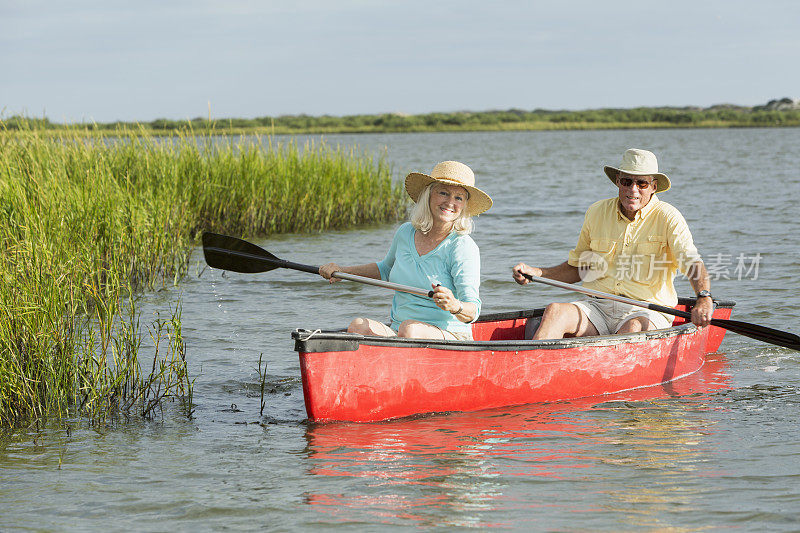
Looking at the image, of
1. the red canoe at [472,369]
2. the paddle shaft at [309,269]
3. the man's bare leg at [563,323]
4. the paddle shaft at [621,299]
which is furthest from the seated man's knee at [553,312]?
the paddle shaft at [309,269]

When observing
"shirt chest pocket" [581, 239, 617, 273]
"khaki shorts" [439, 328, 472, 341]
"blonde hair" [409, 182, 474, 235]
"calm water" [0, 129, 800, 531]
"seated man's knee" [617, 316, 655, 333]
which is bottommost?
"calm water" [0, 129, 800, 531]

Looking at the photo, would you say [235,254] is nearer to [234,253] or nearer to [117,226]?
[234,253]

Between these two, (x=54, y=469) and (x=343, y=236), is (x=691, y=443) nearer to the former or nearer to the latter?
(x=54, y=469)

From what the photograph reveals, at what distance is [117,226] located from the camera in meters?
8.37

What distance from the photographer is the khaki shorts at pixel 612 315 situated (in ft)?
21.1

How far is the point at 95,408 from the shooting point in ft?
17.9

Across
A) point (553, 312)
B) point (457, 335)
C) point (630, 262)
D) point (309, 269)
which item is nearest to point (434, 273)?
point (457, 335)

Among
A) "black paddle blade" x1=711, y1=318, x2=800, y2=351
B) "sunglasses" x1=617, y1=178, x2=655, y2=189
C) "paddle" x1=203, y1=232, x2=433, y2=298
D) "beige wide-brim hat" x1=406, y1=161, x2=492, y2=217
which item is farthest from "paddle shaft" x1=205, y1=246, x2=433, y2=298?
"black paddle blade" x1=711, y1=318, x2=800, y2=351

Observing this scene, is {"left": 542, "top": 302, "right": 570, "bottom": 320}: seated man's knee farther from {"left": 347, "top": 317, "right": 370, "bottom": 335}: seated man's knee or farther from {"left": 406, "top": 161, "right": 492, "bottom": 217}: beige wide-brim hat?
{"left": 347, "top": 317, "right": 370, "bottom": 335}: seated man's knee

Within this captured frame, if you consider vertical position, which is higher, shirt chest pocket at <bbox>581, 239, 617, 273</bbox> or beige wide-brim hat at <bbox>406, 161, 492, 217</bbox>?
beige wide-brim hat at <bbox>406, 161, 492, 217</bbox>

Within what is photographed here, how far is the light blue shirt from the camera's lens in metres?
5.30

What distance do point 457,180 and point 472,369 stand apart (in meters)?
1.16

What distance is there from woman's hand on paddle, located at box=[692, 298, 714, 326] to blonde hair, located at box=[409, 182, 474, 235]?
1.67m

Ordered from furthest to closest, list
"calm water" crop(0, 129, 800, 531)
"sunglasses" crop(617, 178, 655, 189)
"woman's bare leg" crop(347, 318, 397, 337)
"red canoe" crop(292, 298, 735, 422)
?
1. "sunglasses" crop(617, 178, 655, 189)
2. "woman's bare leg" crop(347, 318, 397, 337)
3. "red canoe" crop(292, 298, 735, 422)
4. "calm water" crop(0, 129, 800, 531)
